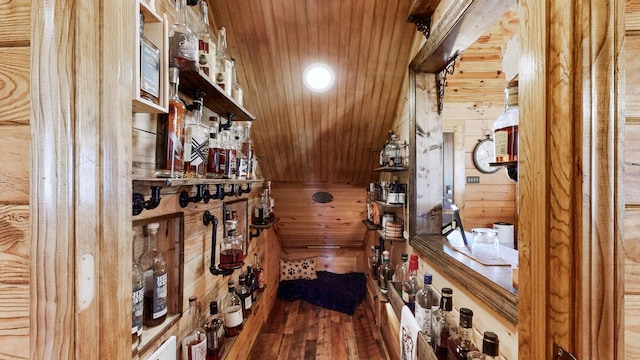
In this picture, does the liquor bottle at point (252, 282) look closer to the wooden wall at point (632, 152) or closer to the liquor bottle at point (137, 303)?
the liquor bottle at point (137, 303)

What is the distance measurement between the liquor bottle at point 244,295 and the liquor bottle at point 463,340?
1.31m

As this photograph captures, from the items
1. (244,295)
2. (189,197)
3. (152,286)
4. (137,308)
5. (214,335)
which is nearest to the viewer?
(137,308)

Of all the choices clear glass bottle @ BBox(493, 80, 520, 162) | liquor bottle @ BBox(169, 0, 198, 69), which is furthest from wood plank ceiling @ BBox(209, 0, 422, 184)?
clear glass bottle @ BBox(493, 80, 520, 162)

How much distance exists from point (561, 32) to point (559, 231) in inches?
14.8

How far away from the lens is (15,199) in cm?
46

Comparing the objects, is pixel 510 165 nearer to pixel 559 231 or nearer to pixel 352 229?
pixel 559 231

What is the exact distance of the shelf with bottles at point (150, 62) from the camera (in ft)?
2.54

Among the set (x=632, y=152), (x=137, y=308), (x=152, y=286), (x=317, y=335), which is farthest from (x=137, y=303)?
(x=317, y=335)

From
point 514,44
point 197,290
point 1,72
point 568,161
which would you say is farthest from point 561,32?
point 197,290

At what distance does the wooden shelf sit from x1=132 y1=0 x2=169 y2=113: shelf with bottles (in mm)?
152

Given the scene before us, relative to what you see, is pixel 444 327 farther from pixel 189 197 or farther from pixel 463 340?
pixel 189 197

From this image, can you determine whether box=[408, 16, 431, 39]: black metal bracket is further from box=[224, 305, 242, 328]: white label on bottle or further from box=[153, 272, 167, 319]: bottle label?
box=[224, 305, 242, 328]: white label on bottle

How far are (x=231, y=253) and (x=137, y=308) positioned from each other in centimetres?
66

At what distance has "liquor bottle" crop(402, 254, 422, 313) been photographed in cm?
152
